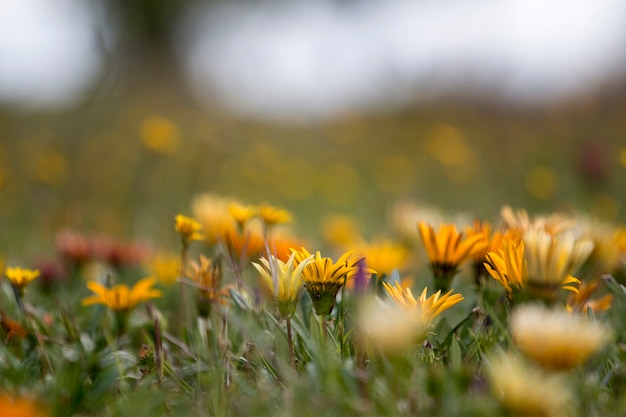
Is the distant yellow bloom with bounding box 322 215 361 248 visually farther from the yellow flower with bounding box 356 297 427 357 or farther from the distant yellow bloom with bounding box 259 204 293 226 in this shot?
the yellow flower with bounding box 356 297 427 357

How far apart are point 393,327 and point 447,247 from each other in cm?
35

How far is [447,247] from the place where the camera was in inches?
41.6

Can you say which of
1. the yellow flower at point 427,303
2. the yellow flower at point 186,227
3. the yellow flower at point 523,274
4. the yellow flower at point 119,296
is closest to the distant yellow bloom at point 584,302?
the yellow flower at point 523,274

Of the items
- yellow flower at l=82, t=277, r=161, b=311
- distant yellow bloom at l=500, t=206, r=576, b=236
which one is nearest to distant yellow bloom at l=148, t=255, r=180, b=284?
yellow flower at l=82, t=277, r=161, b=311

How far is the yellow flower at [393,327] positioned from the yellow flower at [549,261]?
17 centimetres

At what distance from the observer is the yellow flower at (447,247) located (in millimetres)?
1037

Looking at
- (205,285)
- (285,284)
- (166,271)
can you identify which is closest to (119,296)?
(205,285)

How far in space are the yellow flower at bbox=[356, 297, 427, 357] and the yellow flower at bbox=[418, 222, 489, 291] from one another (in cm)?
21

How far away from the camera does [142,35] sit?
46.2 feet

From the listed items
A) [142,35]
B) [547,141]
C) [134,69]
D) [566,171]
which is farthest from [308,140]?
[142,35]

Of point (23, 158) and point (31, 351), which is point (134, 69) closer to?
point (23, 158)

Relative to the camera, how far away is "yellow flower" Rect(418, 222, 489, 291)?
1.04m

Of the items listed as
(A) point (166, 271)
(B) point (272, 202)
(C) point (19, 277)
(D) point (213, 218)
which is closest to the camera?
(C) point (19, 277)

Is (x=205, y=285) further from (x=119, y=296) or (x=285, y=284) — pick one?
(x=285, y=284)
